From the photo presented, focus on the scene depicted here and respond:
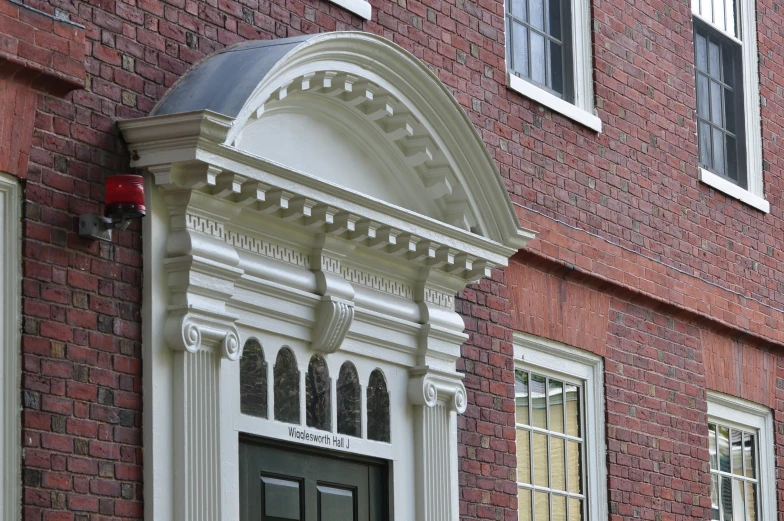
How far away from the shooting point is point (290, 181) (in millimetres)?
7914

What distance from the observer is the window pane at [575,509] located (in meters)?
10.8

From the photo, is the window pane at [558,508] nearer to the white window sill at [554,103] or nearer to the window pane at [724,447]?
the window pane at [724,447]

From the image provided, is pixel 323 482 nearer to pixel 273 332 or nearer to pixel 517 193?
pixel 273 332

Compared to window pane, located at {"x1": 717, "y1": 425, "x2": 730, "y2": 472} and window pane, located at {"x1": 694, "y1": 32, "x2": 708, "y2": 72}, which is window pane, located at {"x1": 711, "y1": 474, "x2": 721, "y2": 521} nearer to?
window pane, located at {"x1": 717, "y1": 425, "x2": 730, "y2": 472}

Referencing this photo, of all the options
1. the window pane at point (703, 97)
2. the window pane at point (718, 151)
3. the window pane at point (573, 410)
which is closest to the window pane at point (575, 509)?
the window pane at point (573, 410)

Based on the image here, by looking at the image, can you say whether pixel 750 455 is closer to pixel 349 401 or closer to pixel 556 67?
pixel 556 67

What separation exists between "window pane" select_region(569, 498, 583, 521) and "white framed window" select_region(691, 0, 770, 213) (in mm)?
3192

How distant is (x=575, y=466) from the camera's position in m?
10.9

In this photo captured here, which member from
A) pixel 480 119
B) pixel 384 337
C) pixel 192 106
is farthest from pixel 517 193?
pixel 192 106

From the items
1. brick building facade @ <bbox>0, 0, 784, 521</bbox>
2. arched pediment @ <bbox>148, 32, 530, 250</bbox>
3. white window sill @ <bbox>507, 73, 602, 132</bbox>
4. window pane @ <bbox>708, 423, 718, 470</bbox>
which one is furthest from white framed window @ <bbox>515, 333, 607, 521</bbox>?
window pane @ <bbox>708, 423, 718, 470</bbox>

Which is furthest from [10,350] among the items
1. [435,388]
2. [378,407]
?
[435,388]

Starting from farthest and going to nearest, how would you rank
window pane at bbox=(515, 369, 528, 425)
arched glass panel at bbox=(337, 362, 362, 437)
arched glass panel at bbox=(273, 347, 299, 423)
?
window pane at bbox=(515, 369, 528, 425)
arched glass panel at bbox=(337, 362, 362, 437)
arched glass panel at bbox=(273, 347, 299, 423)

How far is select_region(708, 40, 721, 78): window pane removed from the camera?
13320 mm

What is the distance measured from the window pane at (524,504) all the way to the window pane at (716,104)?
4.15 metres
